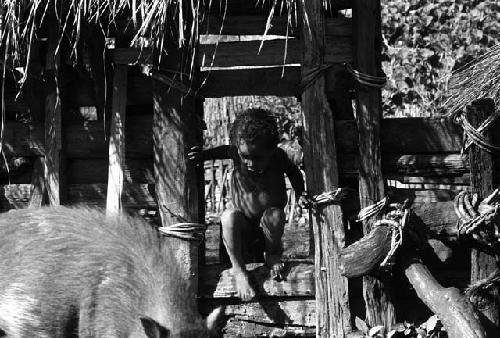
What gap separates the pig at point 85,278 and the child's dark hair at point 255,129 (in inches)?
38.3

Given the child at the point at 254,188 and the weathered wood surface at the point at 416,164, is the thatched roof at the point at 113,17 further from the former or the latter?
the weathered wood surface at the point at 416,164

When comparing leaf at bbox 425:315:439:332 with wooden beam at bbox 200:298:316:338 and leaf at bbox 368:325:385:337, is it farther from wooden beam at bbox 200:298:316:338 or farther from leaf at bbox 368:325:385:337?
wooden beam at bbox 200:298:316:338

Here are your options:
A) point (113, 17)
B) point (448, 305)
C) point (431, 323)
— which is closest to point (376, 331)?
point (431, 323)

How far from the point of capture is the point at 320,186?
616 centimetres

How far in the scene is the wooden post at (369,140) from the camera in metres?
6.09

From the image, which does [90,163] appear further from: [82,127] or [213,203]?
[213,203]

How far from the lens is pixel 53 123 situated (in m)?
6.66

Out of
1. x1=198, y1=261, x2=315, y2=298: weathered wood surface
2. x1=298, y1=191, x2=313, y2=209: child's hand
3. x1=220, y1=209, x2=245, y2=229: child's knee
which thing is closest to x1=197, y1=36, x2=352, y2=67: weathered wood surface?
x1=298, y1=191, x2=313, y2=209: child's hand

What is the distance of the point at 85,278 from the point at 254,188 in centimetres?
158

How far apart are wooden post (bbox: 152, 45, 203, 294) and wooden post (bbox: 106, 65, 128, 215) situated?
25cm

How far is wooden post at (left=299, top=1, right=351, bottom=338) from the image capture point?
6086 mm

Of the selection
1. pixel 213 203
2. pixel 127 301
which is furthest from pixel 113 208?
pixel 213 203

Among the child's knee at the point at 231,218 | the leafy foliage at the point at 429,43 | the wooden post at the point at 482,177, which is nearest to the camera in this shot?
the wooden post at the point at 482,177

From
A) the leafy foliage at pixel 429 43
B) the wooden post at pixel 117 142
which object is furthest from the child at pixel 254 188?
the leafy foliage at pixel 429 43
